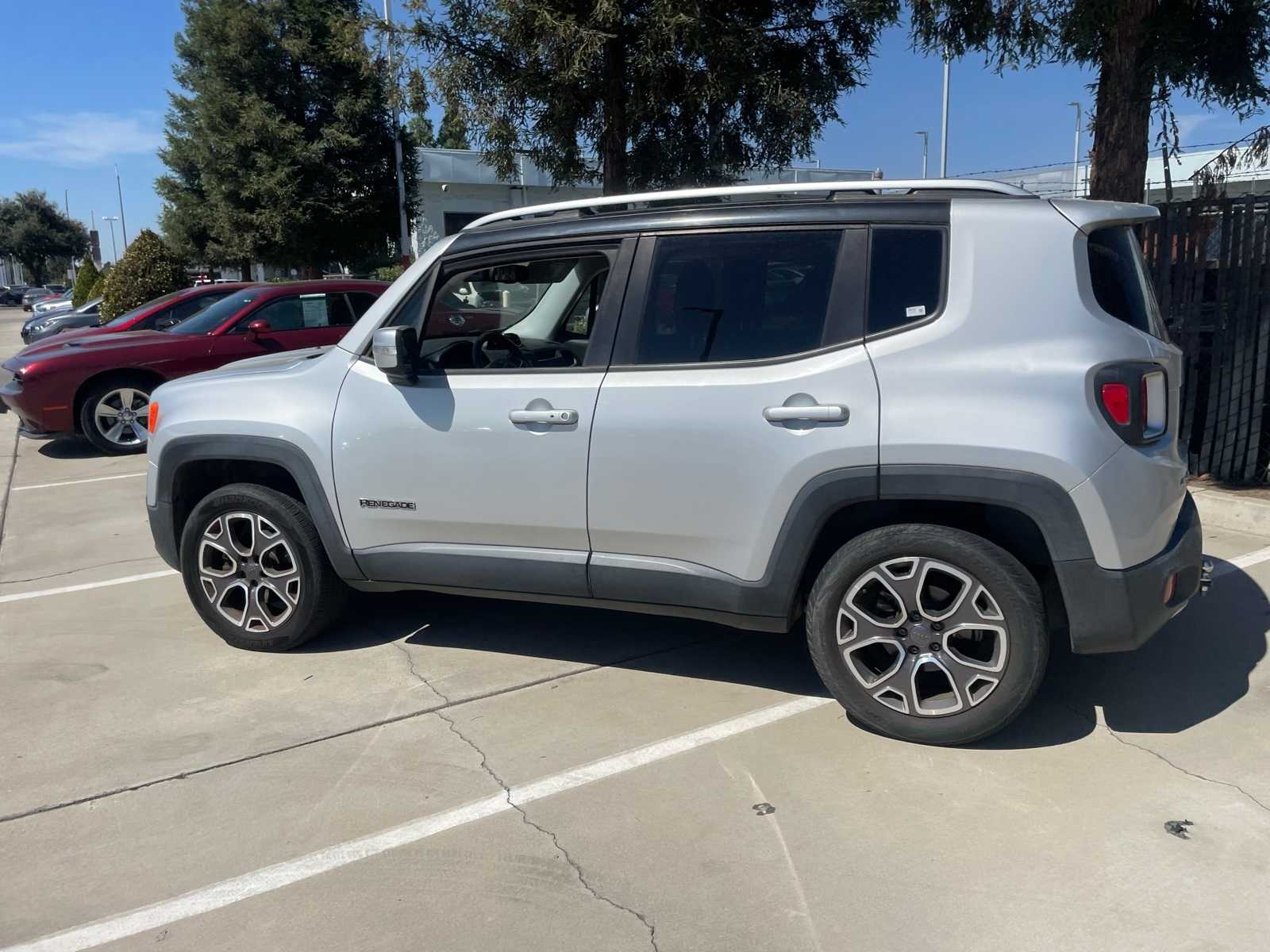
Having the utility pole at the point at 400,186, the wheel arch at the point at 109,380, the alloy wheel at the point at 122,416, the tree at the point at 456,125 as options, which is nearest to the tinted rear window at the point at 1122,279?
the tree at the point at 456,125

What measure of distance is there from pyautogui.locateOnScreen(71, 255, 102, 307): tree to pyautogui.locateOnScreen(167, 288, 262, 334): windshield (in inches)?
907

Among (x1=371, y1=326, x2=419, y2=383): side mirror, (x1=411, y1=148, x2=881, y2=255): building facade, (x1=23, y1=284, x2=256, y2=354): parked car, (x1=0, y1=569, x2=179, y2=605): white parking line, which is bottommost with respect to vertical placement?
(x1=0, y1=569, x2=179, y2=605): white parking line

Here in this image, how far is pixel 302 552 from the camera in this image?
4602 millimetres

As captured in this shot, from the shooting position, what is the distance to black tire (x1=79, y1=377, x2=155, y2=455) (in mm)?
10109

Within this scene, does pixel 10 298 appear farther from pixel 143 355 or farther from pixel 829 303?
pixel 829 303

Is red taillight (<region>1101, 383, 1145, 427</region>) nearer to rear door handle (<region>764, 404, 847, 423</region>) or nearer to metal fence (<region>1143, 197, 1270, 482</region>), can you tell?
rear door handle (<region>764, 404, 847, 423</region>)

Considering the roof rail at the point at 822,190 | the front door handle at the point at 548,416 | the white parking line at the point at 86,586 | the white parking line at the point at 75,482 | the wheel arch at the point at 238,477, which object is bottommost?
the white parking line at the point at 86,586

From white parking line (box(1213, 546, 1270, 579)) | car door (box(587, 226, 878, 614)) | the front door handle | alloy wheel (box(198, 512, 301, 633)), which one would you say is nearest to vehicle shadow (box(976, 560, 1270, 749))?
white parking line (box(1213, 546, 1270, 579))

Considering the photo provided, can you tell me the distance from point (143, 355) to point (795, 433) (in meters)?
8.52

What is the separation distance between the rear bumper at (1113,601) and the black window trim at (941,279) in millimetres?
946

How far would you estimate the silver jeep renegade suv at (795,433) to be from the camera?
135 inches

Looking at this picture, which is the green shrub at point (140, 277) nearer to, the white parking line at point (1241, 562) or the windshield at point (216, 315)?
the windshield at point (216, 315)

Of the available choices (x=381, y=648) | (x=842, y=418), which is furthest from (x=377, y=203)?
(x=842, y=418)

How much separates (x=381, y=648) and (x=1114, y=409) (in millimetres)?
3309
